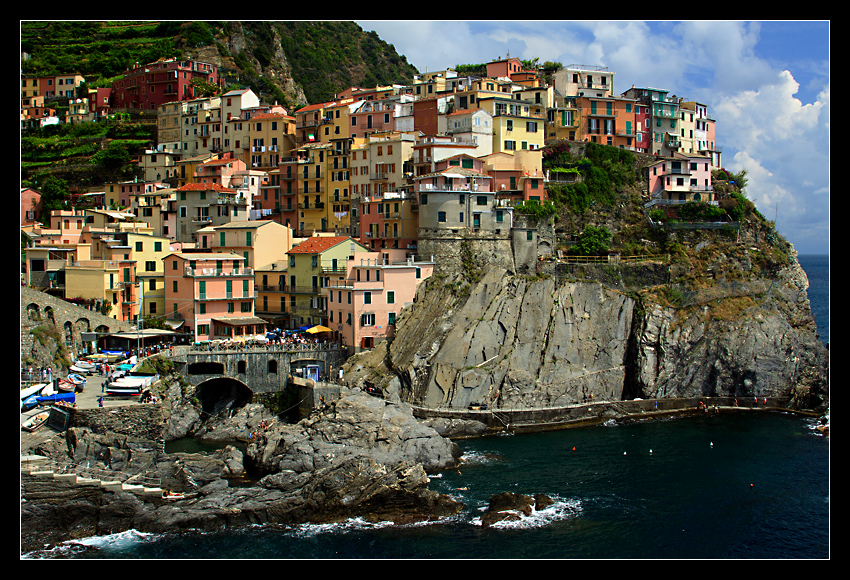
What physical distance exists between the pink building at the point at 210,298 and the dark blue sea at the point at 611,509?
20059 mm

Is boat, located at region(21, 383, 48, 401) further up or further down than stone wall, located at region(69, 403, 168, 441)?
further up

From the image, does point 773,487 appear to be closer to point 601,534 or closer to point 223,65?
point 601,534

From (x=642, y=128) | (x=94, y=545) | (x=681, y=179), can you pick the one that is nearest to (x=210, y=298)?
(x=94, y=545)

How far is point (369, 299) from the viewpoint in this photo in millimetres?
62375

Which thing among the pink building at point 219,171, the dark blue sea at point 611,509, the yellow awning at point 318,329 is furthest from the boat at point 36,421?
the pink building at point 219,171

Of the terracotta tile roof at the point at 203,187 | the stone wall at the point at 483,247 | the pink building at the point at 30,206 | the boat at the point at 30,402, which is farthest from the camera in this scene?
the pink building at the point at 30,206

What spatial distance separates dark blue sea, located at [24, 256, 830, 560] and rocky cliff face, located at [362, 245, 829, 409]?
16.7ft

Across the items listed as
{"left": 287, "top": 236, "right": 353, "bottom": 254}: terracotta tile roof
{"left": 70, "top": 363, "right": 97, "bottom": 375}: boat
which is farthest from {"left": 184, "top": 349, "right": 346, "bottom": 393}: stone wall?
{"left": 287, "top": 236, "right": 353, "bottom": 254}: terracotta tile roof

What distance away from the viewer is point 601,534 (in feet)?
130

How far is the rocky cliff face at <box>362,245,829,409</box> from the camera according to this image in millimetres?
59375

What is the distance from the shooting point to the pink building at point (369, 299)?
6194cm

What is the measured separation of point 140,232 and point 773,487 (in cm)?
5253

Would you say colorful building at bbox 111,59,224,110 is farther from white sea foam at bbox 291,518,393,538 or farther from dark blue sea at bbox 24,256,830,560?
white sea foam at bbox 291,518,393,538

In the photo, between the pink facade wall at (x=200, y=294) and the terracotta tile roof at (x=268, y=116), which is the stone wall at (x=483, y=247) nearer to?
the pink facade wall at (x=200, y=294)
